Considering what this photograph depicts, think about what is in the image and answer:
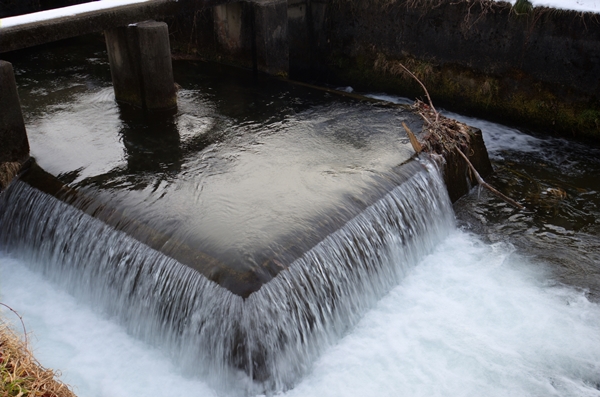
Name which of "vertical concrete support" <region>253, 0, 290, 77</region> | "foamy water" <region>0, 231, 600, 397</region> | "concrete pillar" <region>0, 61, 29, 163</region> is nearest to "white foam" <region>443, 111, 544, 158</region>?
"foamy water" <region>0, 231, 600, 397</region>

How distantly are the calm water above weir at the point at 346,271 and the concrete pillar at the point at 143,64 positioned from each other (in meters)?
0.41

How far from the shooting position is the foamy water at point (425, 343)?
17.3 feet

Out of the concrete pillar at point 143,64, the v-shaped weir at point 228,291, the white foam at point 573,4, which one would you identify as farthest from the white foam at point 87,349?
the white foam at point 573,4

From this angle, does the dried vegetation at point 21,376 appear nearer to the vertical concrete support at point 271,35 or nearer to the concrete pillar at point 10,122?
the concrete pillar at point 10,122

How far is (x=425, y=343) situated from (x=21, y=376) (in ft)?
11.8

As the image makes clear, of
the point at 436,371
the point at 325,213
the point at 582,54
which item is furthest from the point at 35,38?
the point at 582,54

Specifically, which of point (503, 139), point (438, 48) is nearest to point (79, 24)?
point (438, 48)

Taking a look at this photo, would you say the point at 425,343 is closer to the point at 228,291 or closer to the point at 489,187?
the point at 228,291

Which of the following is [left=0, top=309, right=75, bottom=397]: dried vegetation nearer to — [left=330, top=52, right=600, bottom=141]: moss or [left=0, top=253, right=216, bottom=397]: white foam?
[left=0, top=253, right=216, bottom=397]: white foam

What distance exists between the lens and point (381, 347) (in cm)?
565

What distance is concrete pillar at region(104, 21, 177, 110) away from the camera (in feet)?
27.3

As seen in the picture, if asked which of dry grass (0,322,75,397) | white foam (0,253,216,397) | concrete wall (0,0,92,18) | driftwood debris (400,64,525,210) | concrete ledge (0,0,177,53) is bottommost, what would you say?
white foam (0,253,216,397)

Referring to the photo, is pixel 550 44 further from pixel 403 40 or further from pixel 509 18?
pixel 403 40

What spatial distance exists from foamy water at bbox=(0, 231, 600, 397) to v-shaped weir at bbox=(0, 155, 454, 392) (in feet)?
0.54
